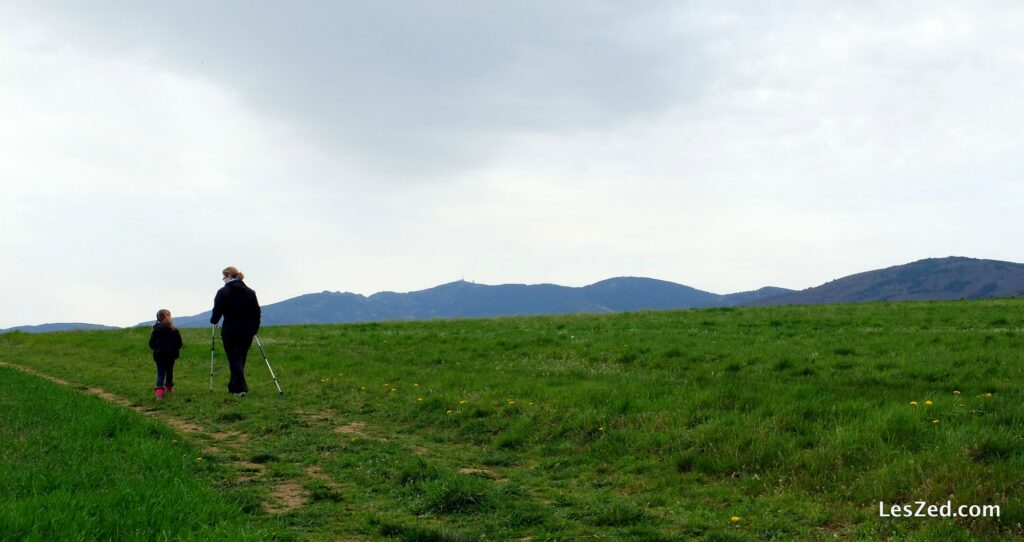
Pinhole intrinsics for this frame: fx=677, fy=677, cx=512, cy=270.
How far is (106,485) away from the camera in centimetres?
802

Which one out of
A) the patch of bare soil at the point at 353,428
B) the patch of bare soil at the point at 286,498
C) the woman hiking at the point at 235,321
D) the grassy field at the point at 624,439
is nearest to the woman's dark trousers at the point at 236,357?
the woman hiking at the point at 235,321

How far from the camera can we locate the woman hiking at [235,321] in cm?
1789

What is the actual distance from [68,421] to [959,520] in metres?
13.9

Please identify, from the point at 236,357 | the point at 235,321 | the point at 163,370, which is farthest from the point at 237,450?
the point at 163,370

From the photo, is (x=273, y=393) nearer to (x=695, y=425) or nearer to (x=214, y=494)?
(x=214, y=494)

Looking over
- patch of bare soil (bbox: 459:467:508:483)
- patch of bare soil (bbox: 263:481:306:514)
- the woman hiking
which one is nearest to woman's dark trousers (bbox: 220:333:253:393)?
the woman hiking

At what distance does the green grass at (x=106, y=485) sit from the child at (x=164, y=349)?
15.7 ft

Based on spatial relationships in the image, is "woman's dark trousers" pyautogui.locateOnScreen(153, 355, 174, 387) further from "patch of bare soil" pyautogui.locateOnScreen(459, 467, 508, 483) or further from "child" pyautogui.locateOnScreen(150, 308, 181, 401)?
"patch of bare soil" pyautogui.locateOnScreen(459, 467, 508, 483)

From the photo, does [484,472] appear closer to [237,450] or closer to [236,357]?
[237,450]

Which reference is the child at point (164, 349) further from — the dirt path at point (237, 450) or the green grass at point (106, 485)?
the green grass at point (106, 485)

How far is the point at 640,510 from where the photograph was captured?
26.8ft

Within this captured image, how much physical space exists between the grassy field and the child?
0.67 meters

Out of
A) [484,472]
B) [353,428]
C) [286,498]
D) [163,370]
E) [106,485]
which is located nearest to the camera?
[106,485]

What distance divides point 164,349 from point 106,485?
36.2 feet
